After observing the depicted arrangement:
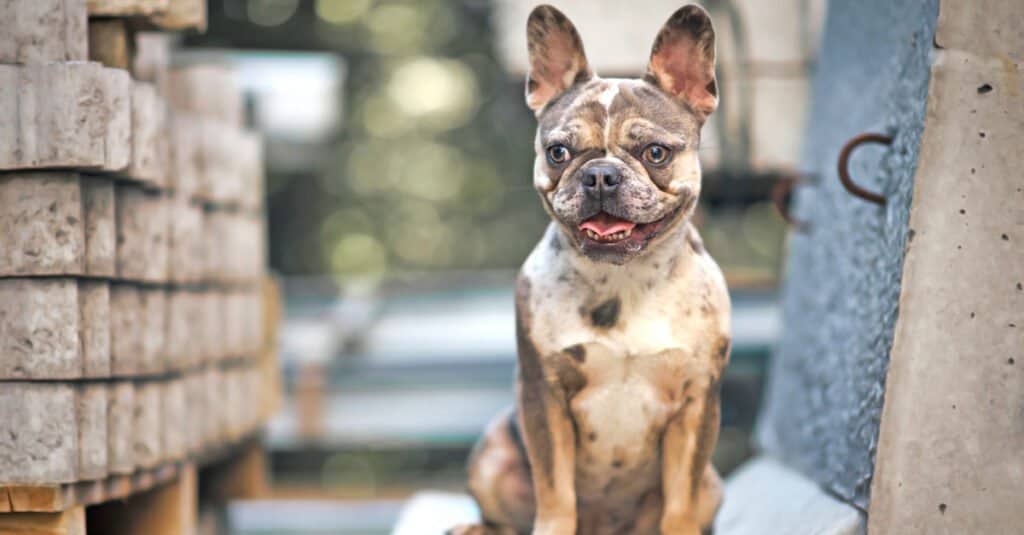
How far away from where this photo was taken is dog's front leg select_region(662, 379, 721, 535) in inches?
85.4

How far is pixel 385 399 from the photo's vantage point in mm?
4691

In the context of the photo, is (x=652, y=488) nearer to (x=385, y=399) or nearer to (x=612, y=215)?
(x=612, y=215)

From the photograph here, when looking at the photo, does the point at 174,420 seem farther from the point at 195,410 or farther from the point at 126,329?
the point at 126,329

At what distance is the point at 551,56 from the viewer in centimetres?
214

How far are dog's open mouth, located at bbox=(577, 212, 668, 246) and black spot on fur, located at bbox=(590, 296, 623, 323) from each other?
0.20 m

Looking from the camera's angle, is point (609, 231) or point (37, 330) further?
point (37, 330)

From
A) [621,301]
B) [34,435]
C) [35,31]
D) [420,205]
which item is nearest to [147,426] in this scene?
[34,435]

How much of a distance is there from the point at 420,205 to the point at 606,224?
6203mm

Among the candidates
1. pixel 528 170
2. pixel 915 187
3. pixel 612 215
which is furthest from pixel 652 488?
pixel 528 170

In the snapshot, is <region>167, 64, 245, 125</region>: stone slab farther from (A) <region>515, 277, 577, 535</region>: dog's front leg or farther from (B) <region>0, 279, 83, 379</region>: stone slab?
(A) <region>515, 277, 577, 535</region>: dog's front leg

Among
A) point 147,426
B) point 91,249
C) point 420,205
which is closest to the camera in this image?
point 91,249

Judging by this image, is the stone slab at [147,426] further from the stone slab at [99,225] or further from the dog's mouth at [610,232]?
the dog's mouth at [610,232]

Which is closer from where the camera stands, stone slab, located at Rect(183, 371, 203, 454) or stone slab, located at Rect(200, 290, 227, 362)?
stone slab, located at Rect(183, 371, 203, 454)

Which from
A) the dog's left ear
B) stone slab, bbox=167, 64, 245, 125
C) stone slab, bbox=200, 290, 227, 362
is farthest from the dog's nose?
stone slab, bbox=167, 64, 245, 125
